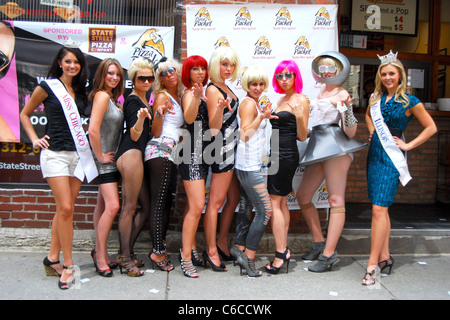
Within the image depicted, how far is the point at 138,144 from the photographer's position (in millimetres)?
3693

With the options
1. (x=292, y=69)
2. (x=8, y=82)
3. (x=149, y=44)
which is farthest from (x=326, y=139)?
(x=8, y=82)

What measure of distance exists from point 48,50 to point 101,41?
587 mm

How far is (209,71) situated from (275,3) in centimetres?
137

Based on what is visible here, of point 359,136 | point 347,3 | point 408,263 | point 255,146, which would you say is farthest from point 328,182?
point 347,3

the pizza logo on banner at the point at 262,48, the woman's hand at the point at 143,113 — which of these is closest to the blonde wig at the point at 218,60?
the woman's hand at the point at 143,113

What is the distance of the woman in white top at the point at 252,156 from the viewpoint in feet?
12.1

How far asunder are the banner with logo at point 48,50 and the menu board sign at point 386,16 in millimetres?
3463

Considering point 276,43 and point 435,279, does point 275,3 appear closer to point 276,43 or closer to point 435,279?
point 276,43

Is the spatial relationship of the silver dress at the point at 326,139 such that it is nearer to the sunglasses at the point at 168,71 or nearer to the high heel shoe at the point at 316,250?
the high heel shoe at the point at 316,250

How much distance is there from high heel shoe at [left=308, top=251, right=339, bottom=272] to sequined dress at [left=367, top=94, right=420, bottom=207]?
0.72 meters

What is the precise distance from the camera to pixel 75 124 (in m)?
3.51

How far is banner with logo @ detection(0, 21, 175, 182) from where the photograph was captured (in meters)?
4.48

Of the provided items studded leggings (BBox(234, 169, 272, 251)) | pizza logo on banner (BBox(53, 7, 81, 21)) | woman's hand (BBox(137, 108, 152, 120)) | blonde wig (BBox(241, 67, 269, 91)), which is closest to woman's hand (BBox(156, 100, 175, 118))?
woman's hand (BBox(137, 108, 152, 120))

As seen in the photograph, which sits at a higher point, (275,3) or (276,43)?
(275,3)
